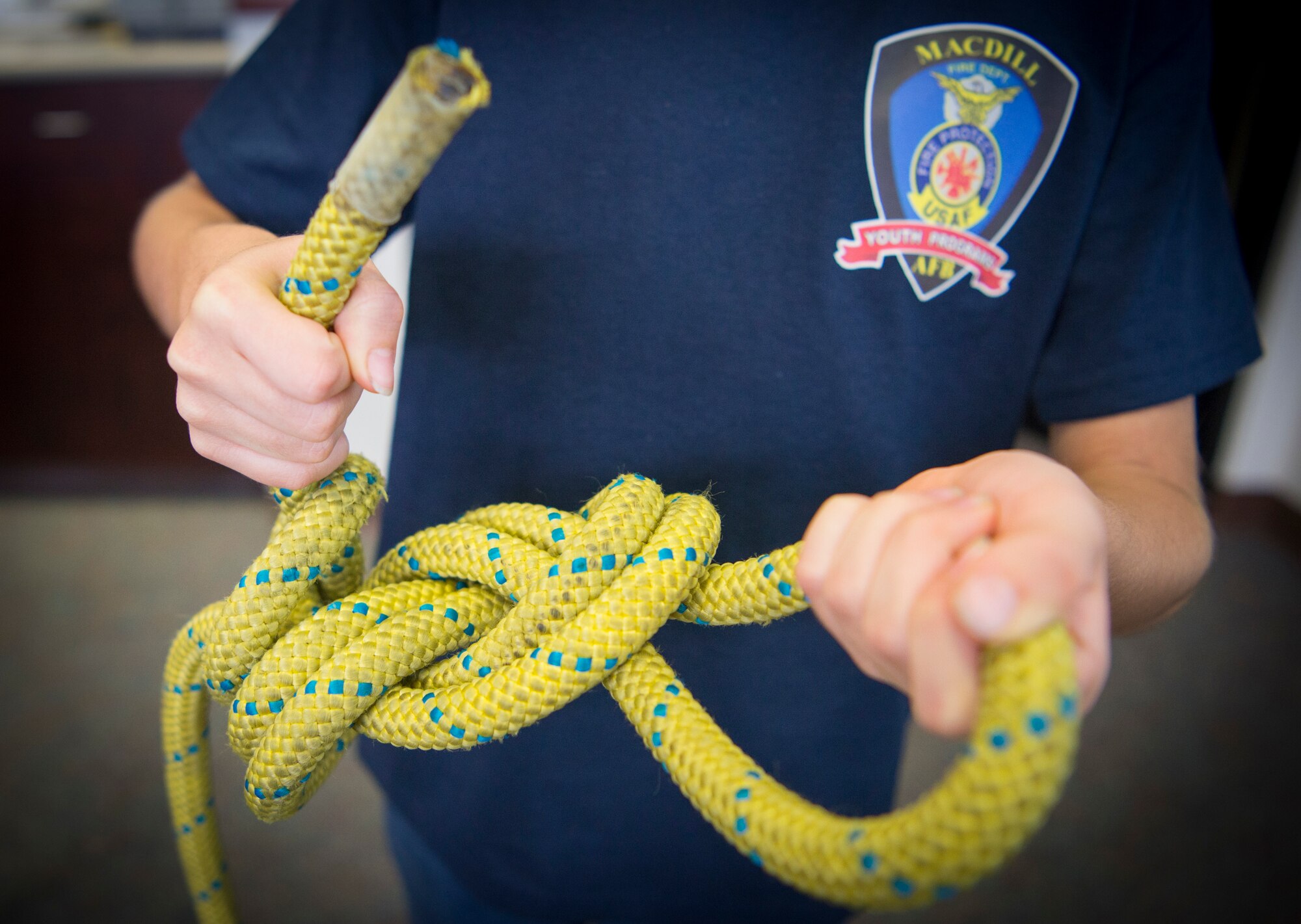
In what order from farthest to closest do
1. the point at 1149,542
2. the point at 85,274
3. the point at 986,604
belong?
the point at 85,274 < the point at 1149,542 < the point at 986,604

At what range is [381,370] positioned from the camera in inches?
12.8

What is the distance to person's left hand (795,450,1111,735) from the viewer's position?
242 mm

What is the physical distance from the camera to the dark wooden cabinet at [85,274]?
1.62 metres

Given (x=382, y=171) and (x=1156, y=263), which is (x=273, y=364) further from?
(x=1156, y=263)

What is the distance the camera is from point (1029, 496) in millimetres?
263

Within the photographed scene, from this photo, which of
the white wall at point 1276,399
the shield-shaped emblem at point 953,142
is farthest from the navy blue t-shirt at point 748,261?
the white wall at point 1276,399

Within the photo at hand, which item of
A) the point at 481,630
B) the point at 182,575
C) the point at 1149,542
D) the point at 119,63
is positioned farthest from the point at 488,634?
the point at 119,63

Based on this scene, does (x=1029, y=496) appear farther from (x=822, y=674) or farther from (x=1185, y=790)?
(x=1185, y=790)

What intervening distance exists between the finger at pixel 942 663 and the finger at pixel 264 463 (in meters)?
0.25

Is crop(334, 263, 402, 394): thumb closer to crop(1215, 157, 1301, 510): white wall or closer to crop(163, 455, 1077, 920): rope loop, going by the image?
crop(163, 455, 1077, 920): rope loop

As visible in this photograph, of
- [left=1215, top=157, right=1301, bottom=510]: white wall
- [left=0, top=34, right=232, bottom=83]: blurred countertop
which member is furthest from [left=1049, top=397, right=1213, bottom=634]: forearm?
[left=0, top=34, right=232, bottom=83]: blurred countertop

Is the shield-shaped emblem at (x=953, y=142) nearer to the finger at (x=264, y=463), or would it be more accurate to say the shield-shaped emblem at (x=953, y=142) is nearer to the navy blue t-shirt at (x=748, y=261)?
the navy blue t-shirt at (x=748, y=261)

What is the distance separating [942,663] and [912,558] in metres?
0.03

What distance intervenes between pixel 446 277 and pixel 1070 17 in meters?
0.39
